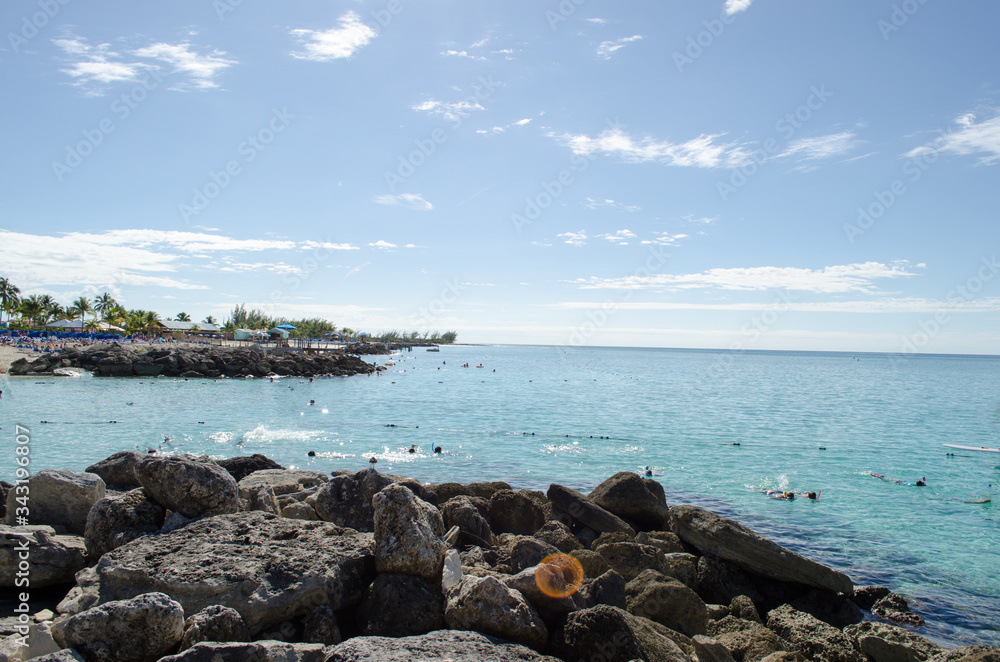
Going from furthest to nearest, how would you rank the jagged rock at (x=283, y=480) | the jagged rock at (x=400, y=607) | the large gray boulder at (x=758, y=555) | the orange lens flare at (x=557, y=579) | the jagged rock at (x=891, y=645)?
the jagged rock at (x=283, y=480) → the large gray boulder at (x=758, y=555) → the jagged rock at (x=891, y=645) → the orange lens flare at (x=557, y=579) → the jagged rock at (x=400, y=607)

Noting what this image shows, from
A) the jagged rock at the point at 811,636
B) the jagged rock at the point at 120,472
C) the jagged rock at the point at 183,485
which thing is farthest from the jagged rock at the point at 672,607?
the jagged rock at the point at 120,472

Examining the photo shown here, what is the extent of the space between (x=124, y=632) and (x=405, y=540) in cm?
287

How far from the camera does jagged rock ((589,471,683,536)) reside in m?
12.8

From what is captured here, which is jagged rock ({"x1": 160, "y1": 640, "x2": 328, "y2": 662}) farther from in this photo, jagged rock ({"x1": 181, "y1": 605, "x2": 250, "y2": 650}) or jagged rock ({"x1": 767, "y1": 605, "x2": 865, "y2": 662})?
jagged rock ({"x1": 767, "y1": 605, "x2": 865, "y2": 662})

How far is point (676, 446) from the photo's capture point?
1054 inches

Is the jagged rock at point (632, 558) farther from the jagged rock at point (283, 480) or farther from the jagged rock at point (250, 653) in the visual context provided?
the jagged rock at point (283, 480)

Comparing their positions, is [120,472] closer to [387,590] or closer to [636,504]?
[387,590]

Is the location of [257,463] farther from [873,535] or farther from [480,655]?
[873,535]

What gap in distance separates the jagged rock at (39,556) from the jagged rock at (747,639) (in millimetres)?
8274

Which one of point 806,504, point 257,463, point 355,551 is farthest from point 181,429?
point 806,504

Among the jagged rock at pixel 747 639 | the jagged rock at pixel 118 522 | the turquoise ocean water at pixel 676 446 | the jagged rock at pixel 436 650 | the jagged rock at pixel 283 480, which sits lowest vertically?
the turquoise ocean water at pixel 676 446

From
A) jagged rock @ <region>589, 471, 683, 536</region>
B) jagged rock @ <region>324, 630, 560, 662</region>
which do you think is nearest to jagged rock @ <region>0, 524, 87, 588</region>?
jagged rock @ <region>324, 630, 560, 662</region>

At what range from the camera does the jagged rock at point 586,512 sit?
11992 millimetres

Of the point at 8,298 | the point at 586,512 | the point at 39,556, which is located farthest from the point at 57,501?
the point at 8,298
